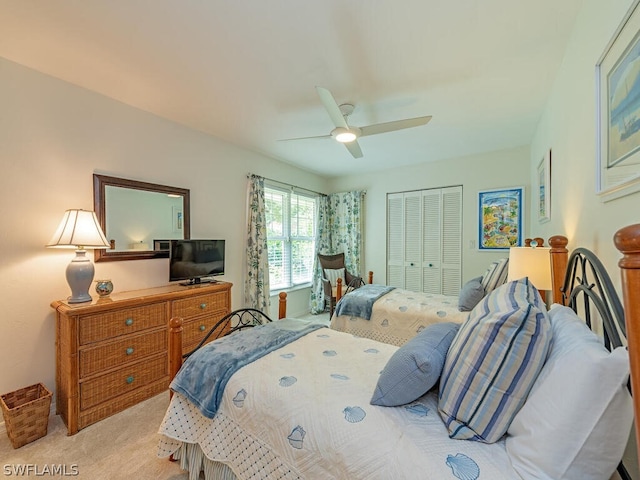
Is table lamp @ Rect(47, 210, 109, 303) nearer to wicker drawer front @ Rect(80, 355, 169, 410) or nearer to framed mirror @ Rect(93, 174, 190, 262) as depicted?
framed mirror @ Rect(93, 174, 190, 262)

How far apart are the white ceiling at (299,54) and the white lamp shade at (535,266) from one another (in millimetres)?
1327

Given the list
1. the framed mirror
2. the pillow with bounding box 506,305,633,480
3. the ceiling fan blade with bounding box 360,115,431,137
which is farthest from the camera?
the framed mirror

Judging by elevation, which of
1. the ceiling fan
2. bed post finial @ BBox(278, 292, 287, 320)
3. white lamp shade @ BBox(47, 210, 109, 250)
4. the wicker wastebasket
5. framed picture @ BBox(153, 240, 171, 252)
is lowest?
the wicker wastebasket

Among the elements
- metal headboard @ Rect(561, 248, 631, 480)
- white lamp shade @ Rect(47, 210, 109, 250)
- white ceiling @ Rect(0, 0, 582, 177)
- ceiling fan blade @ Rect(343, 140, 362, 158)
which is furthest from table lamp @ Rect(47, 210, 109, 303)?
metal headboard @ Rect(561, 248, 631, 480)

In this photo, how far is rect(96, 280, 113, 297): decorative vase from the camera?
7.20ft

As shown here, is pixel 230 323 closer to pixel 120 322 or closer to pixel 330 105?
pixel 120 322

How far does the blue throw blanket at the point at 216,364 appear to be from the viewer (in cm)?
132

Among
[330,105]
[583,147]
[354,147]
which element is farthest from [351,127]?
[583,147]

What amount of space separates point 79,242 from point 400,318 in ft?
9.06

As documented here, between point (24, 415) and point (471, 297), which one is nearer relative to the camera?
point (24, 415)

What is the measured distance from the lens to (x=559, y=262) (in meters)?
1.53

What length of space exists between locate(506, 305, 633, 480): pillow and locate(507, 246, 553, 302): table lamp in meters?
1.12

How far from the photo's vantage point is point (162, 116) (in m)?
2.75

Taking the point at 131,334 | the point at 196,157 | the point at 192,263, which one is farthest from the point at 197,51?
the point at 131,334
